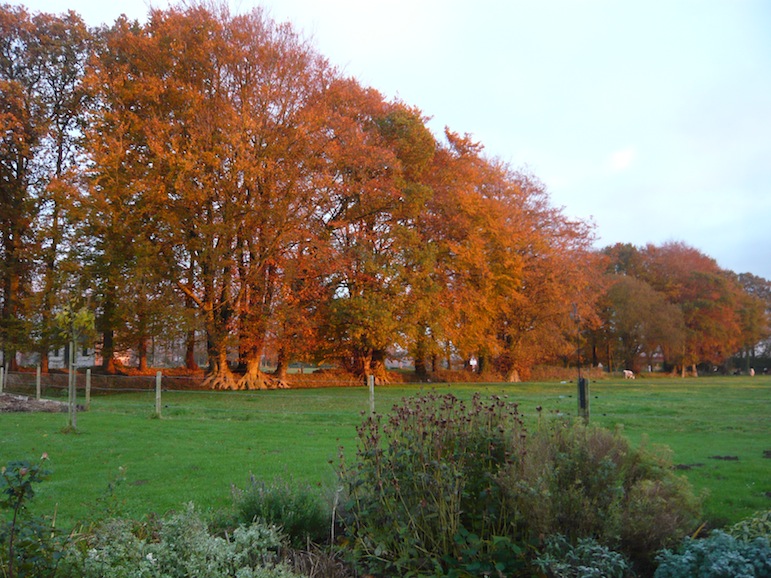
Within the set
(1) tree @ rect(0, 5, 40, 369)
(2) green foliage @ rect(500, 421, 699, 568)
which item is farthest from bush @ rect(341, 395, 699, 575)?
(1) tree @ rect(0, 5, 40, 369)

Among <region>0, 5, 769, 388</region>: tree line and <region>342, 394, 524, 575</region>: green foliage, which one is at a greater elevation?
<region>0, 5, 769, 388</region>: tree line

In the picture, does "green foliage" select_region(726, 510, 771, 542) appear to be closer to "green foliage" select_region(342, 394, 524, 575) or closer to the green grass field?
the green grass field

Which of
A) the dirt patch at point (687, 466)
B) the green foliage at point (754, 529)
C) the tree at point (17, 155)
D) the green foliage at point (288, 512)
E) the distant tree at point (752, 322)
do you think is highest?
the tree at point (17, 155)

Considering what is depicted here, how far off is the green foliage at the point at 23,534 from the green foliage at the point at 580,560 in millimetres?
3013

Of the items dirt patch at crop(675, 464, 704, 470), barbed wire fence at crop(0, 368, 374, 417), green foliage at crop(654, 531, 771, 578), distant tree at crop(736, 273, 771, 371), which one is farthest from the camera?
distant tree at crop(736, 273, 771, 371)

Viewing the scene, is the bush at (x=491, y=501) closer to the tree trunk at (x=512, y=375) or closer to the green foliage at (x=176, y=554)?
the green foliage at (x=176, y=554)

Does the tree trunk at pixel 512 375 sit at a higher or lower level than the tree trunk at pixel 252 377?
lower

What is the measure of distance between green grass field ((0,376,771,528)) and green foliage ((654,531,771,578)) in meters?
1.79

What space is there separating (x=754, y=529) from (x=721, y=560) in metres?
1.11

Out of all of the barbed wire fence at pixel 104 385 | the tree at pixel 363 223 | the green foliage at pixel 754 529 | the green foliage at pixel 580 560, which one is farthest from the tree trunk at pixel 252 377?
the green foliage at pixel 754 529

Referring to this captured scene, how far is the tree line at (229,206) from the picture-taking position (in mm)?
24766

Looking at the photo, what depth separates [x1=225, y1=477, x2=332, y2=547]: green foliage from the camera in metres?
4.97

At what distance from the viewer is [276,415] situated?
655 inches

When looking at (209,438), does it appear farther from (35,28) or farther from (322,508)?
(35,28)
